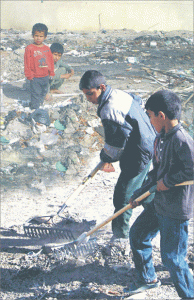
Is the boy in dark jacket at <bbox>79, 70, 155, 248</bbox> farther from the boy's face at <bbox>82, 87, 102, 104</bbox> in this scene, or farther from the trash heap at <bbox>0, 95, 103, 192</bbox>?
the trash heap at <bbox>0, 95, 103, 192</bbox>

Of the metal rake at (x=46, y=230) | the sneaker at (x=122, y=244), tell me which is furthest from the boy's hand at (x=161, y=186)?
the metal rake at (x=46, y=230)

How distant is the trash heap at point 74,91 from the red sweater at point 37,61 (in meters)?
0.57

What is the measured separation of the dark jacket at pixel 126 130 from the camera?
2434 millimetres

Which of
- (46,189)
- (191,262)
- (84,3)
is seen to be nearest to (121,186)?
(191,262)

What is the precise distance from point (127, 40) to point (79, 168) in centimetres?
402

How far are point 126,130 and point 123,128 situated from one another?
3cm

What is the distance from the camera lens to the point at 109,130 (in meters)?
2.46

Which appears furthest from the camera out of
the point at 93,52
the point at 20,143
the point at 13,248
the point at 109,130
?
the point at 93,52

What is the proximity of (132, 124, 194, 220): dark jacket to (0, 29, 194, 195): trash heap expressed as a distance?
7.51ft

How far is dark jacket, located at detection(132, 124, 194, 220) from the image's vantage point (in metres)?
1.86

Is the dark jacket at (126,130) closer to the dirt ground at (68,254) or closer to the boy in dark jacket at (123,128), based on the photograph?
the boy in dark jacket at (123,128)

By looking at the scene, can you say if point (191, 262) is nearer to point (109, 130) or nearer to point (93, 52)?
point (109, 130)

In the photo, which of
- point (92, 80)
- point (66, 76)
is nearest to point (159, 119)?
point (92, 80)

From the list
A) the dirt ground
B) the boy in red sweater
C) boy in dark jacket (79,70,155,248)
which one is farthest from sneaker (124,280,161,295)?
the boy in red sweater
